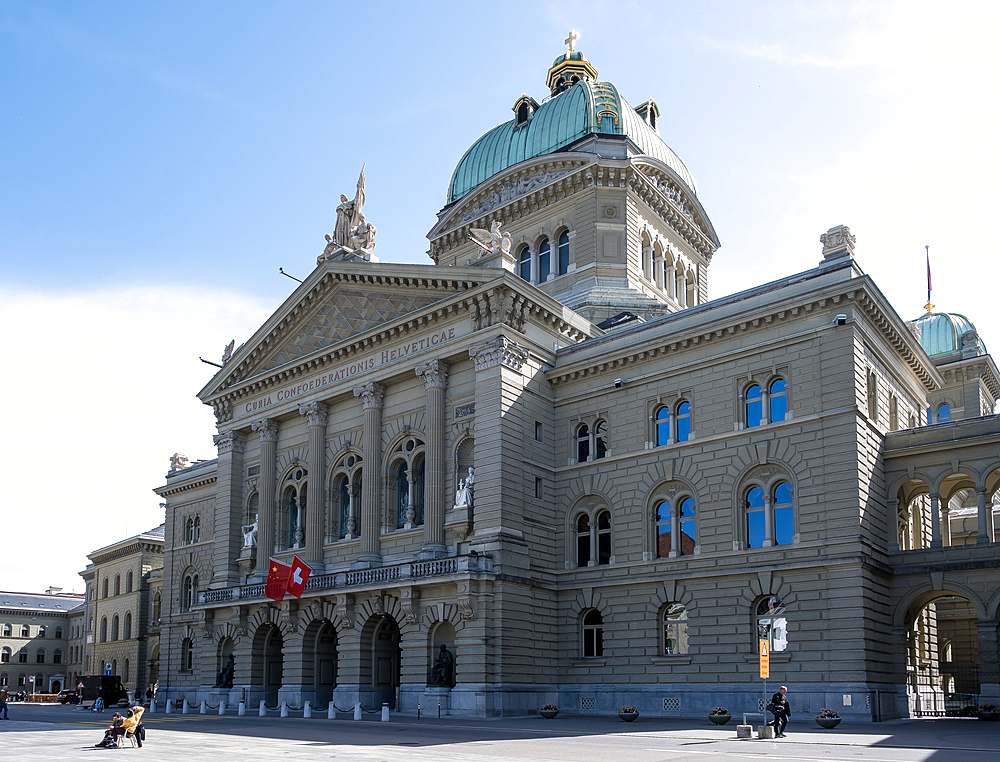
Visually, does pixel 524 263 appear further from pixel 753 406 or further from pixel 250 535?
pixel 753 406

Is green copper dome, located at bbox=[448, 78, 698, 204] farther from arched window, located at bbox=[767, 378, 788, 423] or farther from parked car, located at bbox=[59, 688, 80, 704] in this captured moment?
parked car, located at bbox=[59, 688, 80, 704]

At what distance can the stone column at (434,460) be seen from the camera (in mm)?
44781

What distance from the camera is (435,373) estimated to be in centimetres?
4638

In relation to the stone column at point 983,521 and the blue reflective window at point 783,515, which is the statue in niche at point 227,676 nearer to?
the blue reflective window at point 783,515

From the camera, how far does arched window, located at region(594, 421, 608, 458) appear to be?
45.3 metres

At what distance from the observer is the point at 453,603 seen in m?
41.8


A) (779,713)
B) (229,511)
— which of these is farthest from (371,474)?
(779,713)

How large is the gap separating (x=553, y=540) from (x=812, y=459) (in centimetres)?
1274

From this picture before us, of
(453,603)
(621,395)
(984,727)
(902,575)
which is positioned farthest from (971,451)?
(453,603)

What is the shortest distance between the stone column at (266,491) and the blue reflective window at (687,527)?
23230 millimetres

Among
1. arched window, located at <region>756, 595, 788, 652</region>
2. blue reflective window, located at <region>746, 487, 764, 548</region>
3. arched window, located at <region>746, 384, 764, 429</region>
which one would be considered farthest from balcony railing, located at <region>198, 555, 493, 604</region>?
arched window, located at <region>746, 384, 764, 429</region>

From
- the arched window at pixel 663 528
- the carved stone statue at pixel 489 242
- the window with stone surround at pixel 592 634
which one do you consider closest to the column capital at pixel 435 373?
the carved stone statue at pixel 489 242

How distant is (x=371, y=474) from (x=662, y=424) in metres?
14.4

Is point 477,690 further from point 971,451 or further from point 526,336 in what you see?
point 971,451
